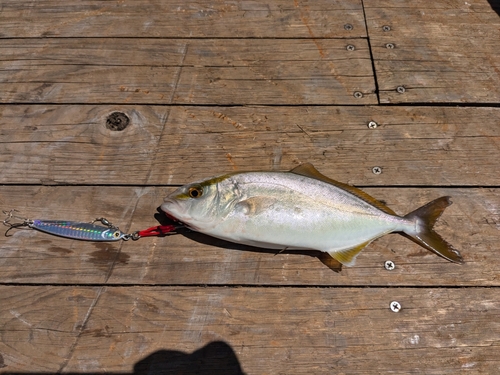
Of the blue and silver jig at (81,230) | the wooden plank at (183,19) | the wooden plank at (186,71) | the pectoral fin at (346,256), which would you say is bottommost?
the blue and silver jig at (81,230)

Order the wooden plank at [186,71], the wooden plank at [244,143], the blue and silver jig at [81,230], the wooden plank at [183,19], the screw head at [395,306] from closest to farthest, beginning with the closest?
the screw head at [395,306] < the blue and silver jig at [81,230] < the wooden plank at [244,143] < the wooden plank at [186,71] < the wooden plank at [183,19]

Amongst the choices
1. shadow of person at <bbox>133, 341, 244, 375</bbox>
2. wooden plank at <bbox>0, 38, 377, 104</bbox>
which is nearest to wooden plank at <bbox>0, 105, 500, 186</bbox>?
wooden plank at <bbox>0, 38, 377, 104</bbox>

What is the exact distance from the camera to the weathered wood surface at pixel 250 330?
5.91 ft

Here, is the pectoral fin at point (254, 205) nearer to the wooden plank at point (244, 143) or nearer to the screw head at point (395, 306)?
the wooden plank at point (244, 143)

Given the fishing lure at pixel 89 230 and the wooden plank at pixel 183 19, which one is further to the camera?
the wooden plank at pixel 183 19

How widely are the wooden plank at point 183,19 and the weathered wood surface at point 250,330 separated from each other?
6.45 ft

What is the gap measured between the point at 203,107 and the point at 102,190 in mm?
840

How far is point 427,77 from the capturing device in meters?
2.66

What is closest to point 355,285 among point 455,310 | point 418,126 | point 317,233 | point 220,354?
point 317,233

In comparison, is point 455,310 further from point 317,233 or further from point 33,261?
point 33,261

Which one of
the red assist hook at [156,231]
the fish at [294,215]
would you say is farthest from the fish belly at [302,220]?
the red assist hook at [156,231]

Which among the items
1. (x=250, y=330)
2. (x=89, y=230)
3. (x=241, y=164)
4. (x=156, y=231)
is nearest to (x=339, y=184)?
(x=241, y=164)

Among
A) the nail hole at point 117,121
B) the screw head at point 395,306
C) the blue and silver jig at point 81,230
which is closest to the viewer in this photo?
the screw head at point 395,306

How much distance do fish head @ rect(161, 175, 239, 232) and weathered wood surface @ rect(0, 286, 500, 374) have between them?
36 cm
